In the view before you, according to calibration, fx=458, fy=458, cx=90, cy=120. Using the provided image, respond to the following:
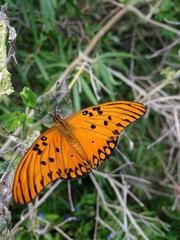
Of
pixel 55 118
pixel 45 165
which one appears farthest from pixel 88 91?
pixel 45 165

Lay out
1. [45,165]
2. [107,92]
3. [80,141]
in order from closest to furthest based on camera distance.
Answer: [45,165], [80,141], [107,92]

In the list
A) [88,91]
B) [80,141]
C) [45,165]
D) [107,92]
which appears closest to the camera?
[45,165]

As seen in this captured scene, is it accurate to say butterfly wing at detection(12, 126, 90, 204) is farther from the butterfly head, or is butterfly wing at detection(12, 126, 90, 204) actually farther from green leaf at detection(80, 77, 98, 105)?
green leaf at detection(80, 77, 98, 105)

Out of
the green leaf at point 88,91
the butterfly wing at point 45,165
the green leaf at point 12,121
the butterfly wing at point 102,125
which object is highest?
the green leaf at point 88,91

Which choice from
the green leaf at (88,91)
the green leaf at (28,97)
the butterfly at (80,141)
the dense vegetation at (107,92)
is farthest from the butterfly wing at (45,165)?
the green leaf at (88,91)

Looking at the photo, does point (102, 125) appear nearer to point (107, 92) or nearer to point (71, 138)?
point (71, 138)

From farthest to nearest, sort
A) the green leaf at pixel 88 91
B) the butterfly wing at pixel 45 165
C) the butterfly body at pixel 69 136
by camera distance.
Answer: the green leaf at pixel 88 91
the butterfly body at pixel 69 136
the butterfly wing at pixel 45 165

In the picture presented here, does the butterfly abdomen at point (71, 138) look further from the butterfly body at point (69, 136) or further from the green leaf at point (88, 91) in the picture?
the green leaf at point (88, 91)

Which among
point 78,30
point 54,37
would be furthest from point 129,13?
point 54,37
